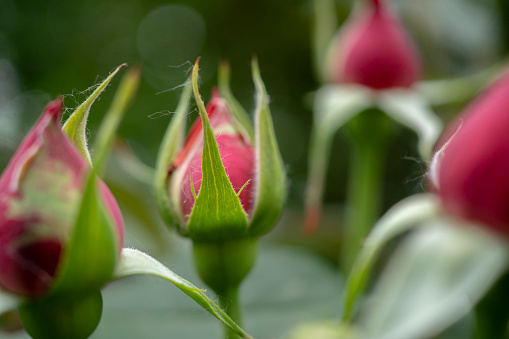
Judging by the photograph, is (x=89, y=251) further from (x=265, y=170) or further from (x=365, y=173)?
(x=365, y=173)

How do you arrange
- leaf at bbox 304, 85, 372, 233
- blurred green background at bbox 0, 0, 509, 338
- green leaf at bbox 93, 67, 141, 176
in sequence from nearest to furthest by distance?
green leaf at bbox 93, 67, 141, 176, leaf at bbox 304, 85, 372, 233, blurred green background at bbox 0, 0, 509, 338

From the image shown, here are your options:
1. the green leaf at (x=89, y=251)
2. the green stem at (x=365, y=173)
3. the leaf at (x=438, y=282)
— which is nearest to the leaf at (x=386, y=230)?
the leaf at (x=438, y=282)

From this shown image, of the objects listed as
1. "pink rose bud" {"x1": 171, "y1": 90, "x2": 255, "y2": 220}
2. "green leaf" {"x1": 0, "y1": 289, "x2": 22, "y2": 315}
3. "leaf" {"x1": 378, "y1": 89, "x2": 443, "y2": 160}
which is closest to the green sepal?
"pink rose bud" {"x1": 171, "y1": 90, "x2": 255, "y2": 220}

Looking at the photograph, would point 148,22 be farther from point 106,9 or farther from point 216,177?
point 216,177

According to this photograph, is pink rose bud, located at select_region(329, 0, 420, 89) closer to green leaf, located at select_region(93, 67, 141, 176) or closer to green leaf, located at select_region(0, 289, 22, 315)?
green leaf, located at select_region(93, 67, 141, 176)

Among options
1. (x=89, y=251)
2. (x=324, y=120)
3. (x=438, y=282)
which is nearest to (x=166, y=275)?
(x=89, y=251)

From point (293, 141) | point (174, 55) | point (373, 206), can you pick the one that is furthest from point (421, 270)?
point (174, 55)

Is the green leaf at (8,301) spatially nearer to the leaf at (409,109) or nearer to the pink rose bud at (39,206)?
the pink rose bud at (39,206)
